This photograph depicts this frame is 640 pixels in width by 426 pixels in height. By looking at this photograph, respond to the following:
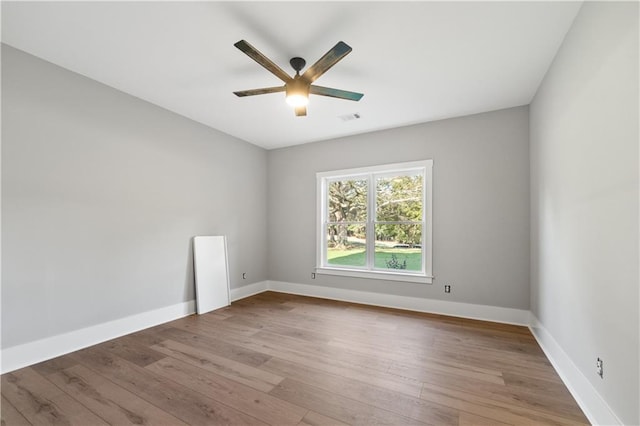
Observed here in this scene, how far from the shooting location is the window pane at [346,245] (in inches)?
187

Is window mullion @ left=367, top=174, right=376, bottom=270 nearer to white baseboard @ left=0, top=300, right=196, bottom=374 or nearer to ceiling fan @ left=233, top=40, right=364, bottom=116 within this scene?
ceiling fan @ left=233, top=40, right=364, bottom=116

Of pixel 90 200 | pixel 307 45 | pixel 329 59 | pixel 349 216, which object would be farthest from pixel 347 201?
pixel 90 200

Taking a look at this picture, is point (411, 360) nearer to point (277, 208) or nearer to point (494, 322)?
point (494, 322)

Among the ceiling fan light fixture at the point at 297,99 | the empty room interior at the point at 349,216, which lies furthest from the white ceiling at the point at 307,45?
the ceiling fan light fixture at the point at 297,99

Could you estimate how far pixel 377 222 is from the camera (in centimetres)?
460

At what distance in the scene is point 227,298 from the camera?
4422 millimetres

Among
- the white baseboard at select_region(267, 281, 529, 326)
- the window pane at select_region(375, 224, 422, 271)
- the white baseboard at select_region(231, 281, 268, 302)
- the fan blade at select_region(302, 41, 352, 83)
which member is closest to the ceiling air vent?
the fan blade at select_region(302, 41, 352, 83)

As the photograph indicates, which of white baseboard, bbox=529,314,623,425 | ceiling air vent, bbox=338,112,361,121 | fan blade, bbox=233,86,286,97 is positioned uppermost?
ceiling air vent, bbox=338,112,361,121

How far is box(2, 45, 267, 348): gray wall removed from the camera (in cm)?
247

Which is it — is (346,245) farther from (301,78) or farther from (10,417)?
(10,417)

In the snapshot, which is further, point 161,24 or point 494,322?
point 494,322

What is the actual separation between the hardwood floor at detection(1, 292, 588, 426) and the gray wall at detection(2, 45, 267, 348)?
0.53 m

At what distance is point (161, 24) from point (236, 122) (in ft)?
6.51

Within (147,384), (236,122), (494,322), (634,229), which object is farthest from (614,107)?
(236,122)
